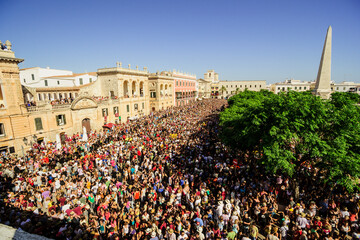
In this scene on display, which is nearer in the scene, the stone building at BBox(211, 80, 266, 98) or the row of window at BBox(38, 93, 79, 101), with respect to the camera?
the row of window at BBox(38, 93, 79, 101)

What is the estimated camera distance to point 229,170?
1215 centimetres

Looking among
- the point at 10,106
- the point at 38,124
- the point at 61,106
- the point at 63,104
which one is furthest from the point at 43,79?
the point at 10,106

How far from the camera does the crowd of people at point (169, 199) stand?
6902 mm

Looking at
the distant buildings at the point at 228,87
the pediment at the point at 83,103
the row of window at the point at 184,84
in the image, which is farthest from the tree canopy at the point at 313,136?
the distant buildings at the point at 228,87

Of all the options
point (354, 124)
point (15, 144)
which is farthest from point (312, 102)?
point (15, 144)

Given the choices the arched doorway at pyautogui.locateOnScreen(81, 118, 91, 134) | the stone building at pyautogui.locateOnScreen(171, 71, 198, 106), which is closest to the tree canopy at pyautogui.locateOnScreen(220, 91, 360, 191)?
the arched doorway at pyautogui.locateOnScreen(81, 118, 91, 134)

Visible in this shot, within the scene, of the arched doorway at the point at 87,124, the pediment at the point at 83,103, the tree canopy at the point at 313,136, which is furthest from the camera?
the arched doorway at the point at 87,124

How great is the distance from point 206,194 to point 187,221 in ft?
7.76

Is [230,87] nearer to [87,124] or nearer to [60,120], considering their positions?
[87,124]

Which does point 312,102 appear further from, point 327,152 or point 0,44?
point 0,44

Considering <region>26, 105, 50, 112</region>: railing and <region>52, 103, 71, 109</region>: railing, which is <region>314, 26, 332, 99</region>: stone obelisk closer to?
<region>52, 103, 71, 109</region>: railing

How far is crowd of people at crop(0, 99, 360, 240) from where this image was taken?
22.6ft

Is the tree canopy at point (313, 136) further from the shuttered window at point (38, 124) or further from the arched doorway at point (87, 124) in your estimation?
the arched doorway at point (87, 124)

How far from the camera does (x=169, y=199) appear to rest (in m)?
9.38
